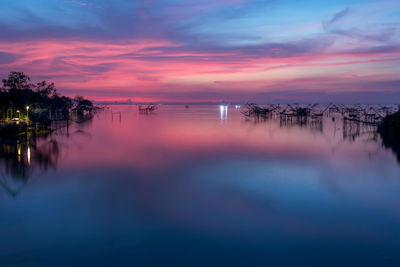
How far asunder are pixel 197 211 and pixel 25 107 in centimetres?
3107

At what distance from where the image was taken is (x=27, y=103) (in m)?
34.8

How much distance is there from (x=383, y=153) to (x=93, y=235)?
16131mm

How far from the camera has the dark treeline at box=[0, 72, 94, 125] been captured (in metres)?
27.5

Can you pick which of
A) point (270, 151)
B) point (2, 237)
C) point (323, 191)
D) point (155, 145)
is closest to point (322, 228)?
point (323, 191)

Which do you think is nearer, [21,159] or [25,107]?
[21,159]

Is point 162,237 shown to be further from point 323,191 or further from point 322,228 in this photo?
point 323,191

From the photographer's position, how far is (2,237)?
605cm

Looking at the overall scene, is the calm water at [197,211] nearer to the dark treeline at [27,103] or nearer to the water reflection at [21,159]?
the water reflection at [21,159]

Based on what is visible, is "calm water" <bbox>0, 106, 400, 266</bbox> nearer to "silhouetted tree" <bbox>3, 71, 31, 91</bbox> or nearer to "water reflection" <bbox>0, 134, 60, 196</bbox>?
"water reflection" <bbox>0, 134, 60, 196</bbox>

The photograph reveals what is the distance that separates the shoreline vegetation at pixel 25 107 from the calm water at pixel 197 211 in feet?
30.1

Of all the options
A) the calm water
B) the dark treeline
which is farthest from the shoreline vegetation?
the calm water

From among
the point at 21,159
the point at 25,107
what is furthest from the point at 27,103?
the point at 21,159

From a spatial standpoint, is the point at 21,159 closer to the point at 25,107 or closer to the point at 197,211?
the point at 197,211

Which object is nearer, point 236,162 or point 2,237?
point 2,237
